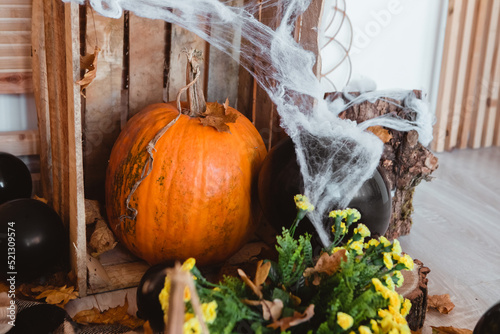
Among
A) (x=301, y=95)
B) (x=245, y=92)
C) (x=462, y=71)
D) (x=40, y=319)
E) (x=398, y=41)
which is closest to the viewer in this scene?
(x=40, y=319)

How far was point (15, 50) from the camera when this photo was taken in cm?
195

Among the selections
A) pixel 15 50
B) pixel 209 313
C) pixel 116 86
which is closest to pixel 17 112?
pixel 15 50

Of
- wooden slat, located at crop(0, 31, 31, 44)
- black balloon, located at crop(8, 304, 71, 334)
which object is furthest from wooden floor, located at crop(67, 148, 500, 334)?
wooden slat, located at crop(0, 31, 31, 44)

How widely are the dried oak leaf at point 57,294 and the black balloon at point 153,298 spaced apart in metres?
0.27

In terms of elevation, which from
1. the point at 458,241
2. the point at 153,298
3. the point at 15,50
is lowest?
the point at 458,241

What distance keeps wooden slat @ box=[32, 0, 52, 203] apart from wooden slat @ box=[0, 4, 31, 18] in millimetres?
75

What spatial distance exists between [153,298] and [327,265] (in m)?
0.47

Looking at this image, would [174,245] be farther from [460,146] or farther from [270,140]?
[460,146]

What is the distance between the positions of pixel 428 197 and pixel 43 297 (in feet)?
6.15

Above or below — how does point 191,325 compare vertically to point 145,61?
below

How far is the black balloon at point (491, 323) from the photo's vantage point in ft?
3.40

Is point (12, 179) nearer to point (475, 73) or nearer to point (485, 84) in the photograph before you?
point (475, 73)

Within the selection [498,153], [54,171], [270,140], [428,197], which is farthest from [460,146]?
[54,171]

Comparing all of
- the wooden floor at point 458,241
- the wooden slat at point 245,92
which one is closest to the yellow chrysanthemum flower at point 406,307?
the wooden floor at point 458,241
